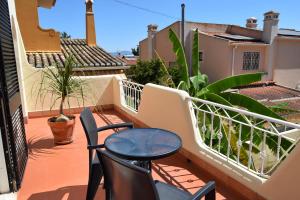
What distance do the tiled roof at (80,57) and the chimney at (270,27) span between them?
41.8ft

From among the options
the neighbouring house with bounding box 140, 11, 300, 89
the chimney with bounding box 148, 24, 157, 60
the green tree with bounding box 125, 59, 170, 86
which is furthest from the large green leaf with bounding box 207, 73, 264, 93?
the chimney with bounding box 148, 24, 157, 60

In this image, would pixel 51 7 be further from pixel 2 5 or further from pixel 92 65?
pixel 2 5

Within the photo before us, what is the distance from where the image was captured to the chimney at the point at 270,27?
17531 millimetres

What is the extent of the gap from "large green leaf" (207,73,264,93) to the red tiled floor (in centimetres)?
155

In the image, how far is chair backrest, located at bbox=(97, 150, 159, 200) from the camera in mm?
1525

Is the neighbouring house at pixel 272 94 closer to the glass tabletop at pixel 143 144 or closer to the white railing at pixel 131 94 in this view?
the white railing at pixel 131 94

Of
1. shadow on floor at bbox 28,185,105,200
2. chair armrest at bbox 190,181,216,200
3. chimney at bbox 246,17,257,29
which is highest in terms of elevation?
chimney at bbox 246,17,257,29

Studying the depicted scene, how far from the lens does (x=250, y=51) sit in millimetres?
17625

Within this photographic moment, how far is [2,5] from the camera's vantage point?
11.1 ft

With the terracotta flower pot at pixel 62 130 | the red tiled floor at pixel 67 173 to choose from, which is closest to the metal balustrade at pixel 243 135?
the red tiled floor at pixel 67 173

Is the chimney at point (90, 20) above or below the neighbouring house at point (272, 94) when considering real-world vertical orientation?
above

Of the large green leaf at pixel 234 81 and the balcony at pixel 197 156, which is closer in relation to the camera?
the balcony at pixel 197 156

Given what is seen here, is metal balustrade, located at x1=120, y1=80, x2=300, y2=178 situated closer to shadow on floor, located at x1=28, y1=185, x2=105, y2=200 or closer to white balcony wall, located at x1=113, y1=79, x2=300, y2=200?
white balcony wall, located at x1=113, y1=79, x2=300, y2=200

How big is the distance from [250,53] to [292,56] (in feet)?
13.5
